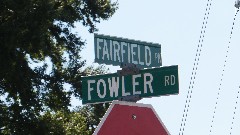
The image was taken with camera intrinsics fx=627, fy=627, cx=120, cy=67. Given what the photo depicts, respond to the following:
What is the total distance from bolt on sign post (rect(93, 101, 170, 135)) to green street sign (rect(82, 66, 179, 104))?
35cm

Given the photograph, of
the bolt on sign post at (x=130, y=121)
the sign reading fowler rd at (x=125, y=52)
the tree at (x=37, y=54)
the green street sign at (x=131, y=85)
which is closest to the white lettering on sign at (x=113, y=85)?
the green street sign at (x=131, y=85)

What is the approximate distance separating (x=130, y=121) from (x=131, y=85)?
54cm

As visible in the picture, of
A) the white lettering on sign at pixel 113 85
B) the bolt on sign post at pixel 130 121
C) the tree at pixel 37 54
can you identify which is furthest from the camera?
the tree at pixel 37 54

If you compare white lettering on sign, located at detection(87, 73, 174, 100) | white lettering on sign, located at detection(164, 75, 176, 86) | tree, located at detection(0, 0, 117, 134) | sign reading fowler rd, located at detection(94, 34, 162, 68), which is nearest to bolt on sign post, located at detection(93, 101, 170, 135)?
white lettering on sign, located at detection(87, 73, 174, 100)

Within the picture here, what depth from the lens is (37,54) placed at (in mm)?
22094

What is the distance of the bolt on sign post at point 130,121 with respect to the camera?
4375mm

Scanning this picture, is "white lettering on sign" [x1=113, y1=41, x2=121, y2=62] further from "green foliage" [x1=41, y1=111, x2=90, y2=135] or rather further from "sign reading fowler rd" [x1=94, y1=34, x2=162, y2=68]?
"green foliage" [x1=41, y1=111, x2=90, y2=135]

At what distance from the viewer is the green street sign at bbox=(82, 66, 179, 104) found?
4.94 meters

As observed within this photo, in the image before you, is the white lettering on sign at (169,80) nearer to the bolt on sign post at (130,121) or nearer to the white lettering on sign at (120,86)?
the white lettering on sign at (120,86)

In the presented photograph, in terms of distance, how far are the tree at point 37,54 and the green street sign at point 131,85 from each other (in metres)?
14.6

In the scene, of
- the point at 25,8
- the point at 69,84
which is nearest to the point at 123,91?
the point at 25,8

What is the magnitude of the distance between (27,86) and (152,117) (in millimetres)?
17205

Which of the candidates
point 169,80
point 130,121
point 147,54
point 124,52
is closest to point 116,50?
point 124,52

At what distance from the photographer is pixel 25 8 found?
63.9 ft
